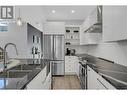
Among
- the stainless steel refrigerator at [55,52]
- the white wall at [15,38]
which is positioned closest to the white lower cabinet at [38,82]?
the white wall at [15,38]

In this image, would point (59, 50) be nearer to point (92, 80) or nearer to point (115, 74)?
point (92, 80)

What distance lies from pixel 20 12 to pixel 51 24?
281 centimetres

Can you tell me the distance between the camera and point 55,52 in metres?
7.52

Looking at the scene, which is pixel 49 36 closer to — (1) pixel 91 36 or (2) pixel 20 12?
(1) pixel 91 36

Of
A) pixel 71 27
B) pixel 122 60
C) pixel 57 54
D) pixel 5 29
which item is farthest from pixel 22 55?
pixel 71 27

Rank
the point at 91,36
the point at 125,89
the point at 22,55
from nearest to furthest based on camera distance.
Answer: the point at 125,89 < the point at 22,55 < the point at 91,36

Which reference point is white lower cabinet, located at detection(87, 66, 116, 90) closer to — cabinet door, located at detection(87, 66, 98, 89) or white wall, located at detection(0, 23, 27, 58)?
cabinet door, located at detection(87, 66, 98, 89)

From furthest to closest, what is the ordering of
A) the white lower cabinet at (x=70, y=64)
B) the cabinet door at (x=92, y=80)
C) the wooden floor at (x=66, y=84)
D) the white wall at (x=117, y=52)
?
the white lower cabinet at (x=70, y=64) < the wooden floor at (x=66, y=84) < the white wall at (x=117, y=52) < the cabinet door at (x=92, y=80)

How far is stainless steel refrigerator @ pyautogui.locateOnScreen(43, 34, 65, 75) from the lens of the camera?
7.52 meters

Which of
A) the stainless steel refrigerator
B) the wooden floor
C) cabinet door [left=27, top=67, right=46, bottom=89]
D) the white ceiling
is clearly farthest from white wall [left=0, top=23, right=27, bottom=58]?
cabinet door [left=27, top=67, right=46, bottom=89]

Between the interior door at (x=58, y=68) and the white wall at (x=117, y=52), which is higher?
the white wall at (x=117, y=52)

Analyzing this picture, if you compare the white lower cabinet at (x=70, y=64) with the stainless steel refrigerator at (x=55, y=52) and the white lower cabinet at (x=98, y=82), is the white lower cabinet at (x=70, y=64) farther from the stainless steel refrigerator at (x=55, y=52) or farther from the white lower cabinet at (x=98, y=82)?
the white lower cabinet at (x=98, y=82)

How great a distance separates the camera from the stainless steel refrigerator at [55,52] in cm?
752

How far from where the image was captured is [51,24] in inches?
302
